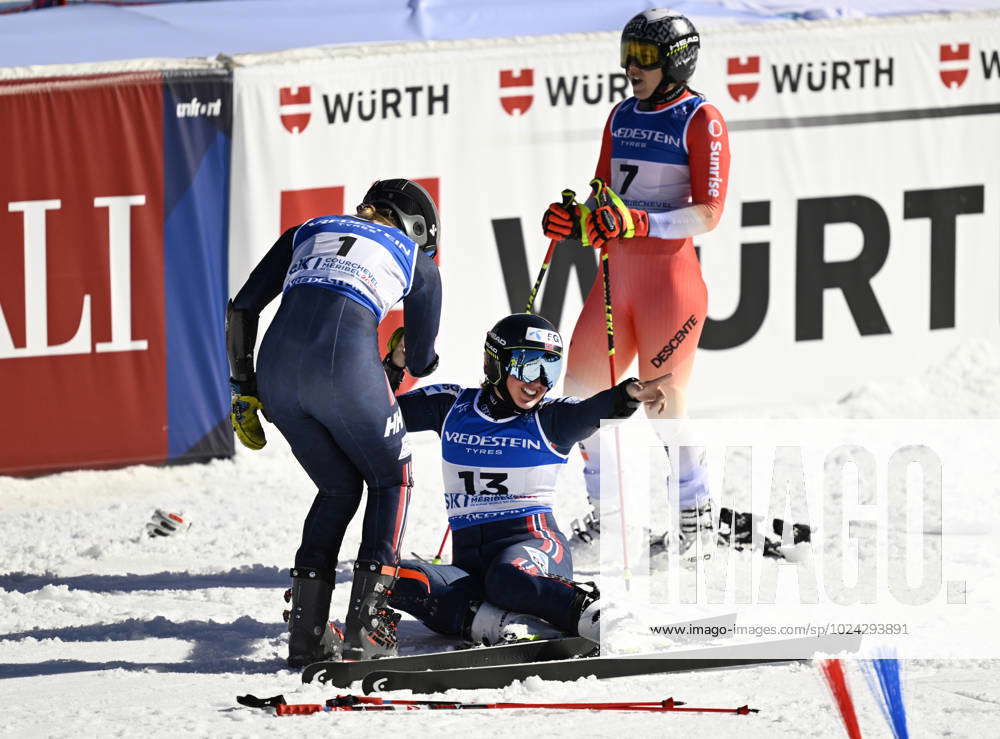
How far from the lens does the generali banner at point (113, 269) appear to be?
8.02m

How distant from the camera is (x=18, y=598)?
245 inches

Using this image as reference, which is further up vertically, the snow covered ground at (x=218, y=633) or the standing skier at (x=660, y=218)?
the standing skier at (x=660, y=218)

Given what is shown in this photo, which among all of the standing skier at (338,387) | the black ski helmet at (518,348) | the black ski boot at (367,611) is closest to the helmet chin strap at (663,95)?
the black ski helmet at (518,348)

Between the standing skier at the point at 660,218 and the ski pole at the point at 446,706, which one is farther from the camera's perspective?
the standing skier at the point at 660,218

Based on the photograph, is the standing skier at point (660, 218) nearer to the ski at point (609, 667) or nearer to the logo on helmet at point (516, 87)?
the ski at point (609, 667)

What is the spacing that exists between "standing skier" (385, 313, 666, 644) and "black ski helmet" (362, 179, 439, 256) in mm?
430

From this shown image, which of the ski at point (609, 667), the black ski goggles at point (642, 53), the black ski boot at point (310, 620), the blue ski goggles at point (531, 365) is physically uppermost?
the black ski goggles at point (642, 53)

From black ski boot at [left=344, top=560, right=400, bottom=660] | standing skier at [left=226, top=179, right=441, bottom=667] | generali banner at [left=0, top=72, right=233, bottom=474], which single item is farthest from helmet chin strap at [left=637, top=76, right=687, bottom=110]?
generali banner at [left=0, top=72, right=233, bottom=474]

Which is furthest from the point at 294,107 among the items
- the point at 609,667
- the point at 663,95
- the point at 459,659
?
the point at 609,667

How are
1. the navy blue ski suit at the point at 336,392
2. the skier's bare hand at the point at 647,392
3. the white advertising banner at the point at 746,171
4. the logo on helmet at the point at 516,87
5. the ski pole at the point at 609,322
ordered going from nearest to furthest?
the navy blue ski suit at the point at 336,392 < the skier's bare hand at the point at 647,392 < the ski pole at the point at 609,322 < the white advertising banner at the point at 746,171 < the logo on helmet at the point at 516,87

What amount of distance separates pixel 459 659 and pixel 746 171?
4.90m

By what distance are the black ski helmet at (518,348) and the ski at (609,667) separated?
1093 millimetres

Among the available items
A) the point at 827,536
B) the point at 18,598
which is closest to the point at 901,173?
the point at 827,536

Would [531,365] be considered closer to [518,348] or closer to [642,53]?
[518,348]
